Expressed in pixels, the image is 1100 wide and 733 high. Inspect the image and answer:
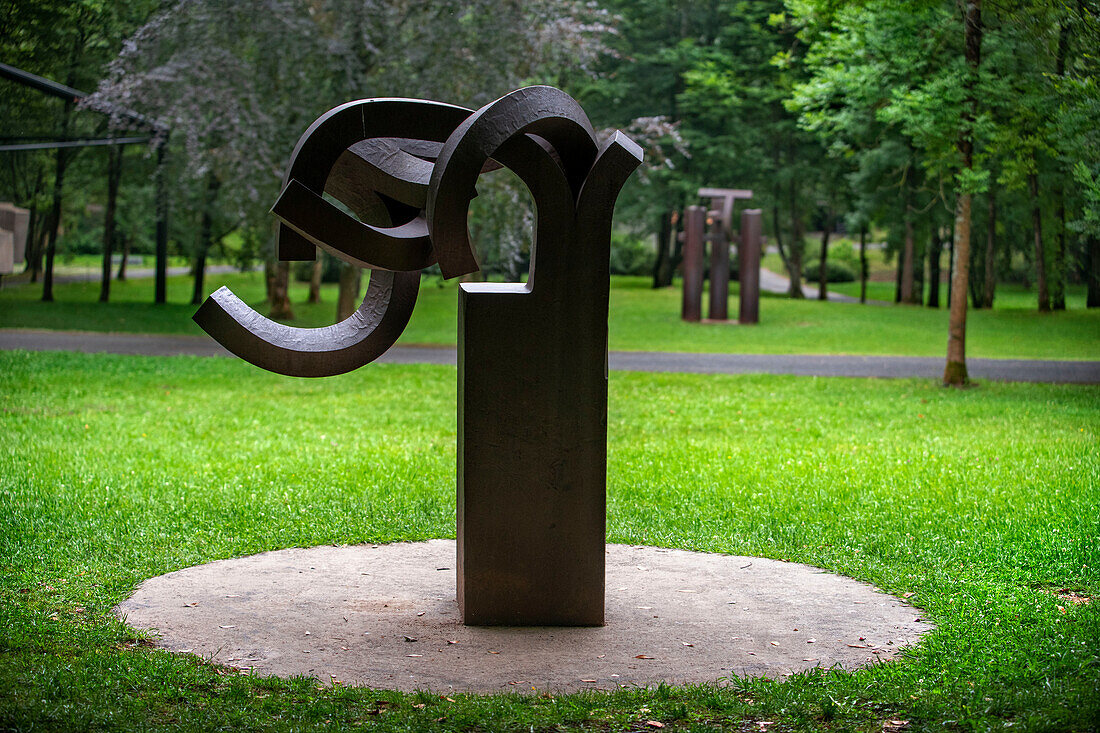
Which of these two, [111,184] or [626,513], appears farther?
[111,184]

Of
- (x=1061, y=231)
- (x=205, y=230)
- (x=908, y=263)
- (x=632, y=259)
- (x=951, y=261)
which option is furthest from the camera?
(x=632, y=259)

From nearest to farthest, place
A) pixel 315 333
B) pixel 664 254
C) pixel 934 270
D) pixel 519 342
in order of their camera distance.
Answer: pixel 519 342
pixel 315 333
pixel 934 270
pixel 664 254

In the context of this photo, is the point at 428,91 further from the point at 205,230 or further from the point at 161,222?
the point at 205,230

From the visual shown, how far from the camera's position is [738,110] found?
37938mm

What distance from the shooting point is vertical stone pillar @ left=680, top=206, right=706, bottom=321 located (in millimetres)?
27984

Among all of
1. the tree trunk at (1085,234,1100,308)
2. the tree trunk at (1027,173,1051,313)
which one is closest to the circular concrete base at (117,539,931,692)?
the tree trunk at (1027,173,1051,313)

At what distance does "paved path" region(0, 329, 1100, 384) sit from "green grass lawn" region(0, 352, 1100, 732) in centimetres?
152

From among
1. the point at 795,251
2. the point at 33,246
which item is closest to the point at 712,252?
the point at 795,251

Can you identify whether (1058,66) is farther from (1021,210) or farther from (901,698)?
(1021,210)

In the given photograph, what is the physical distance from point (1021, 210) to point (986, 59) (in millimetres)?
17867

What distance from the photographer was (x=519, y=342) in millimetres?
5879

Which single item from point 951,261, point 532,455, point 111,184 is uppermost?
point 111,184

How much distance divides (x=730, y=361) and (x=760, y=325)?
8451 mm

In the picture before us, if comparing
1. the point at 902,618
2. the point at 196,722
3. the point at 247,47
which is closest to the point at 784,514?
the point at 902,618
